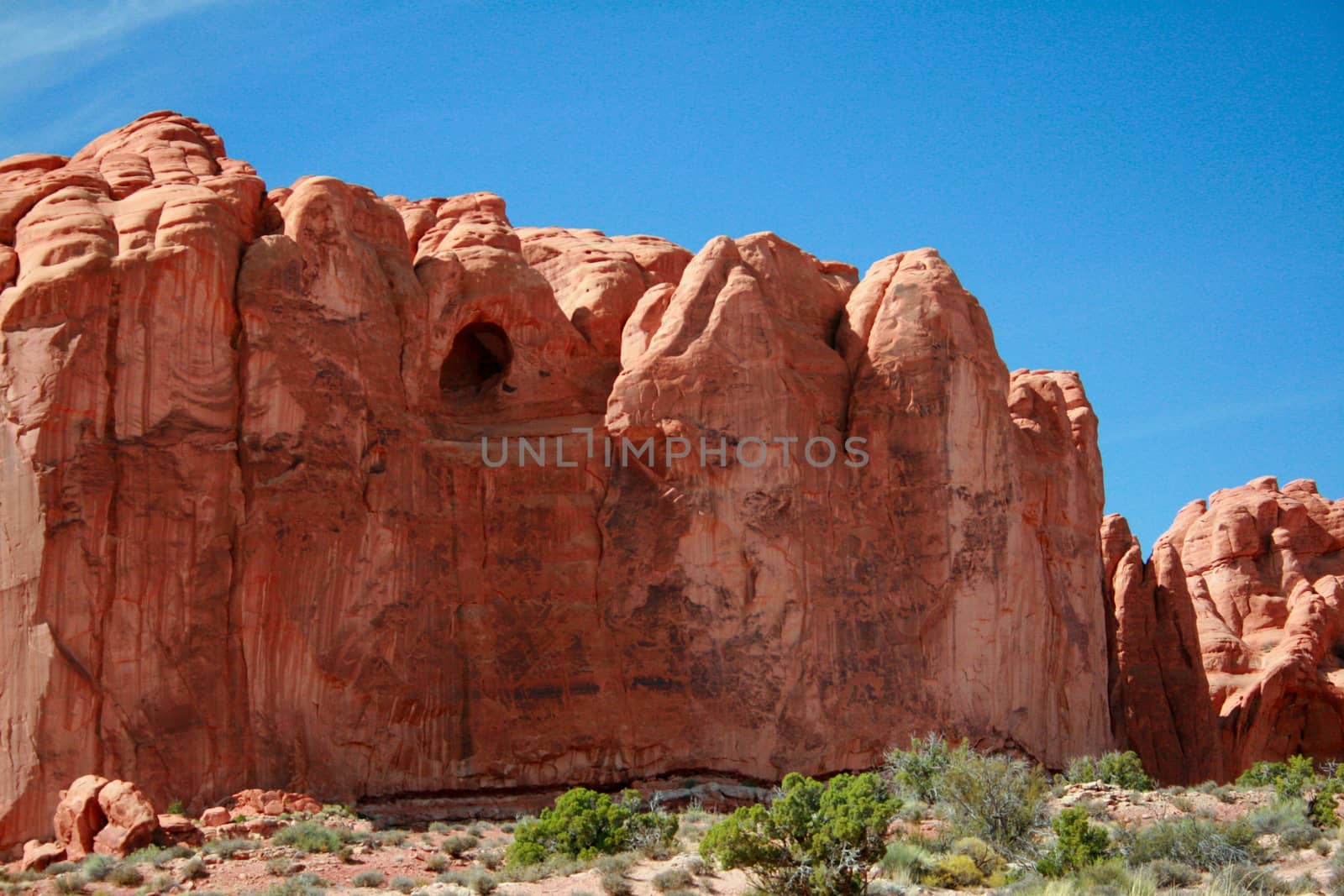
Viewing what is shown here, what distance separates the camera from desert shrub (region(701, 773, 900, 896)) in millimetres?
23938

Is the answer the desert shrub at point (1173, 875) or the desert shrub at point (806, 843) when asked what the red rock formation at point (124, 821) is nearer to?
the desert shrub at point (806, 843)

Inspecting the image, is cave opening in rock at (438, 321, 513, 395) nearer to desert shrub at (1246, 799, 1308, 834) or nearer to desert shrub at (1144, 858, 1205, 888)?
desert shrub at (1246, 799, 1308, 834)

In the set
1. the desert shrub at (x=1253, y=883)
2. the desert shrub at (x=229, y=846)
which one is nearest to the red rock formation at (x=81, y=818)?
the desert shrub at (x=229, y=846)

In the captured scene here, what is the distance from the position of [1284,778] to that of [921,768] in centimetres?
808

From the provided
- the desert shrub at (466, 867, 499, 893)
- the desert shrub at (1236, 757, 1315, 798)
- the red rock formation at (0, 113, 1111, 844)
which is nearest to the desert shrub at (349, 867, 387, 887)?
the desert shrub at (466, 867, 499, 893)

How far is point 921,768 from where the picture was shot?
33.6 meters

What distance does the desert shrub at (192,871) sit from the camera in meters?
25.2

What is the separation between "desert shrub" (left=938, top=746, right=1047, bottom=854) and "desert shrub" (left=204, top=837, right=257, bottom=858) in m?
11.3

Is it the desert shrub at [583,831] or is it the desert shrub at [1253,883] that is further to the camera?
the desert shrub at [583,831]

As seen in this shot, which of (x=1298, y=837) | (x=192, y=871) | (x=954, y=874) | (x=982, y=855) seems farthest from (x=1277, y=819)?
(x=192, y=871)

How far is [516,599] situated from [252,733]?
646 centimetres

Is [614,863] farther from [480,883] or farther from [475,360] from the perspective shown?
[475,360]

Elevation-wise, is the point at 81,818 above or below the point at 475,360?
below

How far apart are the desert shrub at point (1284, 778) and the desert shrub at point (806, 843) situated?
1044 centimetres
